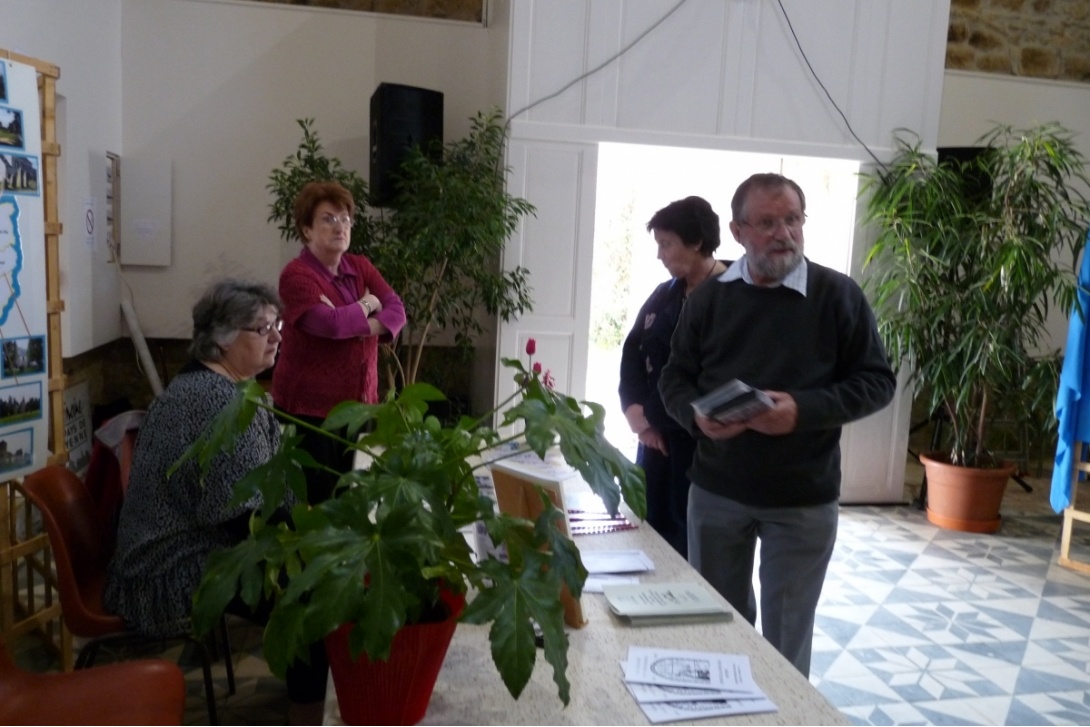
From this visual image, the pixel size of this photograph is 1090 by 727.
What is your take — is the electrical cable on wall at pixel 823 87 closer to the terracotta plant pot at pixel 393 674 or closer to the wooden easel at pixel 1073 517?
the wooden easel at pixel 1073 517

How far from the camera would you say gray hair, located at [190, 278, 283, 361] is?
225 cm

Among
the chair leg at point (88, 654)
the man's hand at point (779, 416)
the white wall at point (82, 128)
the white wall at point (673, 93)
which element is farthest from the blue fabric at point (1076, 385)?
the white wall at point (82, 128)

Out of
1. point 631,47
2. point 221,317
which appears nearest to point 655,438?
point 221,317

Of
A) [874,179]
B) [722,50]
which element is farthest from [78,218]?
[874,179]

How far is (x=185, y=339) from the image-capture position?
5.61 meters

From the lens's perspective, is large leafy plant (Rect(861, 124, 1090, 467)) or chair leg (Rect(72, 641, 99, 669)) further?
large leafy plant (Rect(861, 124, 1090, 467))

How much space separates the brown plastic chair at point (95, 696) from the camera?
166 centimetres

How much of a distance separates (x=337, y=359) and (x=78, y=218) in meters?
2.24

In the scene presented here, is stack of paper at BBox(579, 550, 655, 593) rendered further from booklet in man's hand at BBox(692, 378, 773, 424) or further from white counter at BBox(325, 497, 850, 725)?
booklet in man's hand at BBox(692, 378, 773, 424)

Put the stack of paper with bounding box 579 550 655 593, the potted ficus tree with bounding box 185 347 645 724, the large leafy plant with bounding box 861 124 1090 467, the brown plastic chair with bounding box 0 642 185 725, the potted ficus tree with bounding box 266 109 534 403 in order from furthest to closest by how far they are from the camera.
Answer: the large leafy plant with bounding box 861 124 1090 467 < the potted ficus tree with bounding box 266 109 534 403 < the stack of paper with bounding box 579 550 655 593 < the brown plastic chair with bounding box 0 642 185 725 < the potted ficus tree with bounding box 185 347 645 724

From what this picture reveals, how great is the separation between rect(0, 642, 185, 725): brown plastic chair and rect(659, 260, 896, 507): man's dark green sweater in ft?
4.39

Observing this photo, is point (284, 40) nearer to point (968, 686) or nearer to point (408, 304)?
point (408, 304)

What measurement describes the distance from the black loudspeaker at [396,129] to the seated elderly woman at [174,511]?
9.38 feet

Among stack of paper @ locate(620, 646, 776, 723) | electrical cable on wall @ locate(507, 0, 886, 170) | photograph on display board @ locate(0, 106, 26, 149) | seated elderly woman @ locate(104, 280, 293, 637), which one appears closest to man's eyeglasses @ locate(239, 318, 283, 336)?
seated elderly woman @ locate(104, 280, 293, 637)
